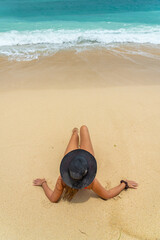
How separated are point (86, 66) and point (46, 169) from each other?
3770mm

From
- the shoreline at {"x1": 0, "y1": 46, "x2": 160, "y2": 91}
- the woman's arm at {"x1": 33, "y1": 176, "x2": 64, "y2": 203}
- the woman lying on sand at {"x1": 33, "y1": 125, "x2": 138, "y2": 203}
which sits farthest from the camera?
the shoreline at {"x1": 0, "y1": 46, "x2": 160, "y2": 91}

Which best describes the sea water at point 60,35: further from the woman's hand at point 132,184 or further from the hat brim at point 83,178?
the woman's hand at point 132,184

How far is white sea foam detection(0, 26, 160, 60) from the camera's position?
6654mm

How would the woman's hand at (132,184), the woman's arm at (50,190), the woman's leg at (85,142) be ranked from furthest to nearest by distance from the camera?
the woman's leg at (85,142) < the woman's hand at (132,184) < the woman's arm at (50,190)

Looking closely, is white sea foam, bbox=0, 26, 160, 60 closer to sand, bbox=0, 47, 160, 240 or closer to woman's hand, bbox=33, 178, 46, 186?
sand, bbox=0, 47, 160, 240

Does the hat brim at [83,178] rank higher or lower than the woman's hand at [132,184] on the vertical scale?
higher

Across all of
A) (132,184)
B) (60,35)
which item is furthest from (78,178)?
(60,35)

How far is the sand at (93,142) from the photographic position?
1744mm

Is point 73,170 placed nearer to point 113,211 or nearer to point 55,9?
point 113,211

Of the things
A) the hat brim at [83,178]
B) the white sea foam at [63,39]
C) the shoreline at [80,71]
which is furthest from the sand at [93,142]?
the white sea foam at [63,39]

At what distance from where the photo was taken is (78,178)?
4.58 feet

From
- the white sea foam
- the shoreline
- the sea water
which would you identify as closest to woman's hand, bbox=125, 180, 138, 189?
the shoreline

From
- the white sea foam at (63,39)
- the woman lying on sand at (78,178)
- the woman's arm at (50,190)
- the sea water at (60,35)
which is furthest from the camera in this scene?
the sea water at (60,35)

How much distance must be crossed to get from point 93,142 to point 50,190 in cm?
107
